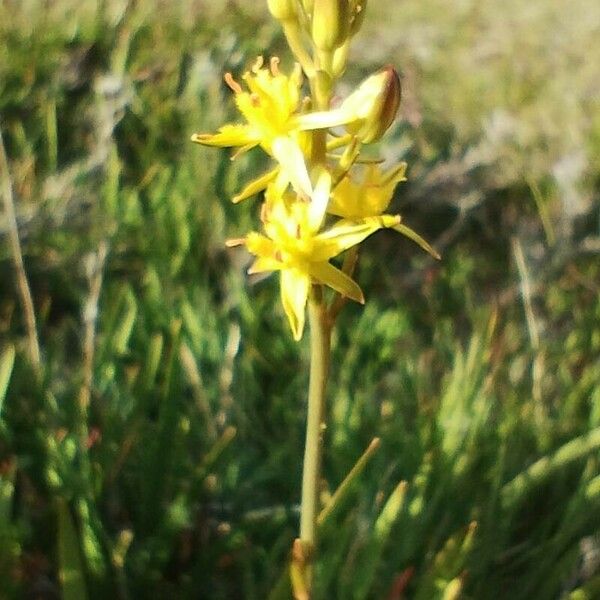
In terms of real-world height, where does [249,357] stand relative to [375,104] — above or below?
below

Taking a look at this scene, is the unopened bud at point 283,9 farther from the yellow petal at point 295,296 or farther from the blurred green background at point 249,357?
the blurred green background at point 249,357

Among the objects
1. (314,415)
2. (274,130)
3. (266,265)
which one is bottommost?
(314,415)

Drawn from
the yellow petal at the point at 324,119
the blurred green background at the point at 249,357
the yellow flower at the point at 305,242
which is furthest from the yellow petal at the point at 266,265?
the blurred green background at the point at 249,357

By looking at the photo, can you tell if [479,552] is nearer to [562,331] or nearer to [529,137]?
[562,331]

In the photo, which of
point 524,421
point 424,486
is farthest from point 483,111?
point 424,486

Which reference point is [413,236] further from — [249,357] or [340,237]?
[249,357]

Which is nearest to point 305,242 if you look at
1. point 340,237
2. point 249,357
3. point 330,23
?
point 340,237

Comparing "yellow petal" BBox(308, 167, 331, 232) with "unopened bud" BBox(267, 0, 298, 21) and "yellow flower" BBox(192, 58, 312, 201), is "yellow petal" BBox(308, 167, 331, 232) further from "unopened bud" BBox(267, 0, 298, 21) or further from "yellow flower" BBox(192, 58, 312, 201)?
"unopened bud" BBox(267, 0, 298, 21)
